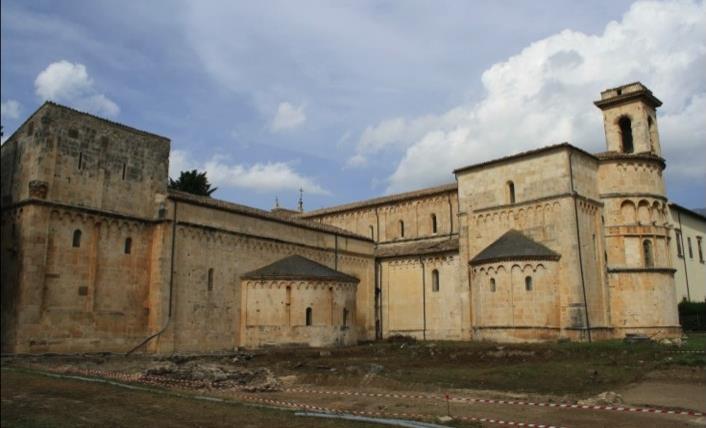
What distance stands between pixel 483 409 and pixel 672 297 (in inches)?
983

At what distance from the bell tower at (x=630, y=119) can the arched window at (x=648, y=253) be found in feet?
21.4

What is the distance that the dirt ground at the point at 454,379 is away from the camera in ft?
46.5

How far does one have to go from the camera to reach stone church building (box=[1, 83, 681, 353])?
81.5 feet

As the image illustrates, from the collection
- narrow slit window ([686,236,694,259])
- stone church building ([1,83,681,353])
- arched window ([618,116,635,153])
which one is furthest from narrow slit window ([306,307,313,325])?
narrow slit window ([686,236,694,259])

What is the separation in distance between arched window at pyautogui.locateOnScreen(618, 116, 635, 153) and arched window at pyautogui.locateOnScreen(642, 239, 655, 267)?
7.69 meters

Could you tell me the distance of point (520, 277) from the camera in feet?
106

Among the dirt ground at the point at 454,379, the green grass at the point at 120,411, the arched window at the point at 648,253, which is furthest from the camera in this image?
the arched window at the point at 648,253

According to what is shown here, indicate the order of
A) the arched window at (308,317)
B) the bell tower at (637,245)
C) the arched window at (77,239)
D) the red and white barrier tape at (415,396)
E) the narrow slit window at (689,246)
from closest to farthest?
the red and white barrier tape at (415,396) < the arched window at (77,239) < the arched window at (308,317) < the bell tower at (637,245) < the narrow slit window at (689,246)

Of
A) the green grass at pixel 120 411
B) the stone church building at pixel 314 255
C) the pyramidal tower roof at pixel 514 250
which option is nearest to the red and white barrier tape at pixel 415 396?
the green grass at pixel 120 411

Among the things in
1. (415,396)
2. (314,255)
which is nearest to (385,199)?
(314,255)

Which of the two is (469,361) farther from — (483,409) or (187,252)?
(187,252)

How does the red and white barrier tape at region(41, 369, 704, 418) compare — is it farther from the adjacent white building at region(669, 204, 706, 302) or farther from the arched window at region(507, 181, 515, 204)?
the adjacent white building at region(669, 204, 706, 302)

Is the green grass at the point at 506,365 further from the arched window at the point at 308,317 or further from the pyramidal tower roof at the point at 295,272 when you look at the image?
the pyramidal tower roof at the point at 295,272

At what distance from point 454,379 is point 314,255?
19.0 meters
